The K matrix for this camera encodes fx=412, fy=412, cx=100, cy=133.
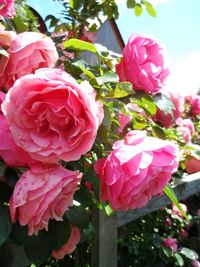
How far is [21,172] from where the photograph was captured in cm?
67

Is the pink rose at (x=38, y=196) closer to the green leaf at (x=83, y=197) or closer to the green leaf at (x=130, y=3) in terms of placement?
the green leaf at (x=83, y=197)

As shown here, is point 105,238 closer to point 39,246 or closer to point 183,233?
point 39,246

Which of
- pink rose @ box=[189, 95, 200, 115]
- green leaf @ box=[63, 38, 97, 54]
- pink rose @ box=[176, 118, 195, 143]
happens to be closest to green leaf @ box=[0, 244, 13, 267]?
green leaf @ box=[63, 38, 97, 54]

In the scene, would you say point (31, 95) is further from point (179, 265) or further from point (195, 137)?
point (195, 137)

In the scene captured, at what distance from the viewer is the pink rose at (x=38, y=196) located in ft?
1.92

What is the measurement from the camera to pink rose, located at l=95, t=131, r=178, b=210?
72 cm

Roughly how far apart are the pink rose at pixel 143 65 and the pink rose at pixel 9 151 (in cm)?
34

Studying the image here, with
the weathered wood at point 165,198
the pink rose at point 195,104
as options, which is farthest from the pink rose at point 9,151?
the pink rose at point 195,104

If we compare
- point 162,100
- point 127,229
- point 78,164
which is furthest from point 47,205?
point 127,229

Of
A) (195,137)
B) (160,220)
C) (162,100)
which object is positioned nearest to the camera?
(162,100)

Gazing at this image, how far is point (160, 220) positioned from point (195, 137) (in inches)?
24.1

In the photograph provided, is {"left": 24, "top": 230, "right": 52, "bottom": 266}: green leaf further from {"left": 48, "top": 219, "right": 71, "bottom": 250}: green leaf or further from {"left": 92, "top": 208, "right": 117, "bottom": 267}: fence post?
{"left": 92, "top": 208, "right": 117, "bottom": 267}: fence post

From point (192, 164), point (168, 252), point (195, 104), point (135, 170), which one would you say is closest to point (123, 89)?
point (135, 170)

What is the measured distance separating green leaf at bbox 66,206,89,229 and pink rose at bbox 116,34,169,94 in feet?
0.98
